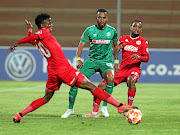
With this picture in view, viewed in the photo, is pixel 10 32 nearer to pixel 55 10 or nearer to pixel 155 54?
pixel 55 10

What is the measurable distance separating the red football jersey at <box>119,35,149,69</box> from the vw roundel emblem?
9685 mm

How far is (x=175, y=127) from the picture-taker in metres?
7.36

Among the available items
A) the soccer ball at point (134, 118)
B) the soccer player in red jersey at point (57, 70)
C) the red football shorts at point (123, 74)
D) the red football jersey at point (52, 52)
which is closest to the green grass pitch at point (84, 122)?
the soccer ball at point (134, 118)

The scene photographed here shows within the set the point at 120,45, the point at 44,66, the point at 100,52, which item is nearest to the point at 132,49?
the point at 120,45

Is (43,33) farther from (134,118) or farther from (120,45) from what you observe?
(120,45)

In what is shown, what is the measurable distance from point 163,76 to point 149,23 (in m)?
4.07

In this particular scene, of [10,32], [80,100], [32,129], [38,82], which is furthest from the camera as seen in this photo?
[10,32]

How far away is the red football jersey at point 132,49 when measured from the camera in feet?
31.8

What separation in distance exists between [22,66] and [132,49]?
32.3ft

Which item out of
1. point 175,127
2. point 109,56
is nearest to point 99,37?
point 109,56

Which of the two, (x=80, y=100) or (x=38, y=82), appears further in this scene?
(x=38, y=82)

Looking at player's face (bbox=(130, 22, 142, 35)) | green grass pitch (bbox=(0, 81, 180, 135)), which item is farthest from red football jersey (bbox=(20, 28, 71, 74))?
player's face (bbox=(130, 22, 142, 35))

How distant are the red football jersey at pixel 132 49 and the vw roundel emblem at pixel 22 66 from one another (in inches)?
381

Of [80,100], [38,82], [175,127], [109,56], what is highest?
[109,56]
